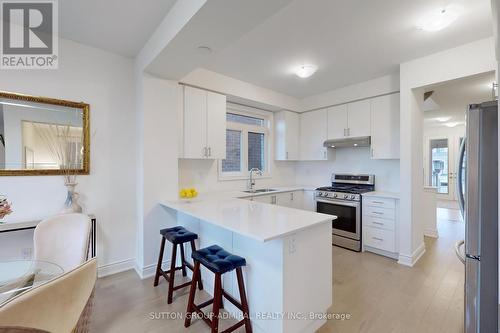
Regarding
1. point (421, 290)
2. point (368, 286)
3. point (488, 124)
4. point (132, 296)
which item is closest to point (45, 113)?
point (132, 296)

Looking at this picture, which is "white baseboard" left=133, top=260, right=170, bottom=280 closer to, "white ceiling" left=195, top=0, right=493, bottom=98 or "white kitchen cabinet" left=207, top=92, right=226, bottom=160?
"white kitchen cabinet" left=207, top=92, right=226, bottom=160

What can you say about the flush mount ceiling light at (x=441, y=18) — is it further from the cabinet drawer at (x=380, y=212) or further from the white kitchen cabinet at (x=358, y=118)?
the cabinet drawer at (x=380, y=212)

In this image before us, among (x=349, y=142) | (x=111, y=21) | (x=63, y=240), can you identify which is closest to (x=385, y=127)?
(x=349, y=142)

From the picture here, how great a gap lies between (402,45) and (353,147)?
6.51 feet

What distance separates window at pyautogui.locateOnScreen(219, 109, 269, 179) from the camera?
409 centimetres

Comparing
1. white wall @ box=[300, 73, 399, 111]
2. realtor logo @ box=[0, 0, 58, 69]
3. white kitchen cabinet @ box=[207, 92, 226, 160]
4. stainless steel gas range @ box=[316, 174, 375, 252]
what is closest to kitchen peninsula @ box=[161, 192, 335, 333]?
white kitchen cabinet @ box=[207, 92, 226, 160]

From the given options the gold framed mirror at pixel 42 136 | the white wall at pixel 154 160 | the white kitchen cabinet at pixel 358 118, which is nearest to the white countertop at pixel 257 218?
the white wall at pixel 154 160

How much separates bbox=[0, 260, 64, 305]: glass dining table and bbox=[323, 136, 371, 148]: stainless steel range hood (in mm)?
4050

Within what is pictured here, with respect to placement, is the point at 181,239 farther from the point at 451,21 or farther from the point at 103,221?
the point at 451,21

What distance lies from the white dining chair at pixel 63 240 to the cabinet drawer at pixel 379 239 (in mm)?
3597

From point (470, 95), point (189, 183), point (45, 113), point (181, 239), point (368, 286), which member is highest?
point (470, 95)

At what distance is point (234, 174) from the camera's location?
13.6ft

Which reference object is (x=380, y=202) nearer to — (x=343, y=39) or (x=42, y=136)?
(x=343, y=39)

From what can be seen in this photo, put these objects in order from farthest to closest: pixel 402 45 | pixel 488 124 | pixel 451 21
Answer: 1. pixel 402 45
2. pixel 451 21
3. pixel 488 124
